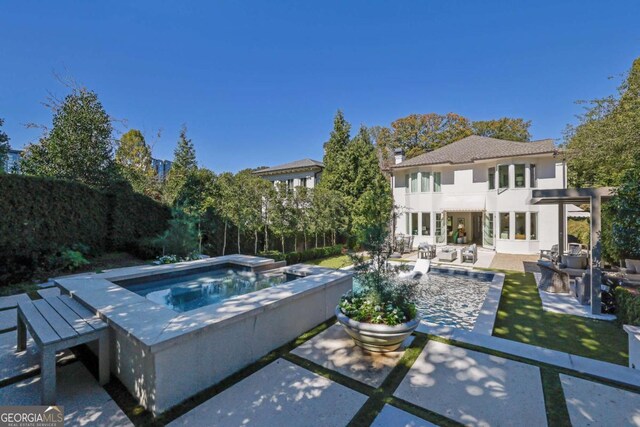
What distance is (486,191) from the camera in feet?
86.0

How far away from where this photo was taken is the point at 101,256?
1593cm

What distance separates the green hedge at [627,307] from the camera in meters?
7.27

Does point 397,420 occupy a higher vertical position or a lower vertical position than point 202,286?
lower

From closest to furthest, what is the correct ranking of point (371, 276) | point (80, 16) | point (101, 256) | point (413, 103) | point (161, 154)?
point (371, 276), point (80, 16), point (101, 256), point (161, 154), point (413, 103)

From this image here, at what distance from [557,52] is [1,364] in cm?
2975

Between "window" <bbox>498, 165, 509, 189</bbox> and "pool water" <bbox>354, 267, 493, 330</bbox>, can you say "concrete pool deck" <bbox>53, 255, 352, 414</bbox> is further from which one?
"window" <bbox>498, 165, 509, 189</bbox>

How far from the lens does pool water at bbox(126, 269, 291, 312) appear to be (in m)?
9.06

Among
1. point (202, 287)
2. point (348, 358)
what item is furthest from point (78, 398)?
point (202, 287)

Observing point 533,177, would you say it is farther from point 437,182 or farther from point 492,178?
point 437,182

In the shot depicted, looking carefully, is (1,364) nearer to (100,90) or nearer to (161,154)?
(100,90)

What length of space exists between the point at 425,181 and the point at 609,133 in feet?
44.1

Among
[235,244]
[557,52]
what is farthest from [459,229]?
[235,244]

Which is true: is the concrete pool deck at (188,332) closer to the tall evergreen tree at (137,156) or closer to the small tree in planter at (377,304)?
the small tree in planter at (377,304)

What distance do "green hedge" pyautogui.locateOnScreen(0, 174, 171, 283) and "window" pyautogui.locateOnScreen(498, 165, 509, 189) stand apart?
92.4 ft
